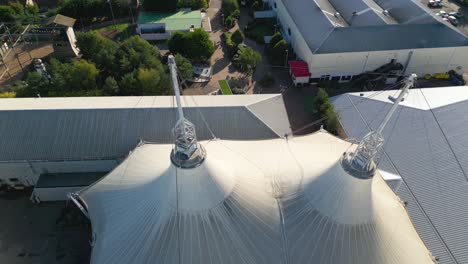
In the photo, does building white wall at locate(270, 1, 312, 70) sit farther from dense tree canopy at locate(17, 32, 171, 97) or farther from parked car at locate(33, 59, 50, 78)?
parked car at locate(33, 59, 50, 78)

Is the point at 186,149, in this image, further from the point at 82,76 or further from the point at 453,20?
the point at 453,20

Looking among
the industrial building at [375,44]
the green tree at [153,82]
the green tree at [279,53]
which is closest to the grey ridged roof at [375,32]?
the industrial building at [375,44]

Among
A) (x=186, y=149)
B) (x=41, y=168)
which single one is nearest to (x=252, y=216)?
(x=186, y=149)

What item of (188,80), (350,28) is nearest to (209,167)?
(188,80)

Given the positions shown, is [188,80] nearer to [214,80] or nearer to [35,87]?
[214,80]

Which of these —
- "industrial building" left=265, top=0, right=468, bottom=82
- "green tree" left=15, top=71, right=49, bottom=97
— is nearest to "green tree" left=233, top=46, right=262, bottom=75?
"industrial building" left=265, top=0, right=468, bottom=82

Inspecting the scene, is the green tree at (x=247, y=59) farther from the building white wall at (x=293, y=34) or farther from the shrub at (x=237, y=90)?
the building white wall at (x=293, y=34)
